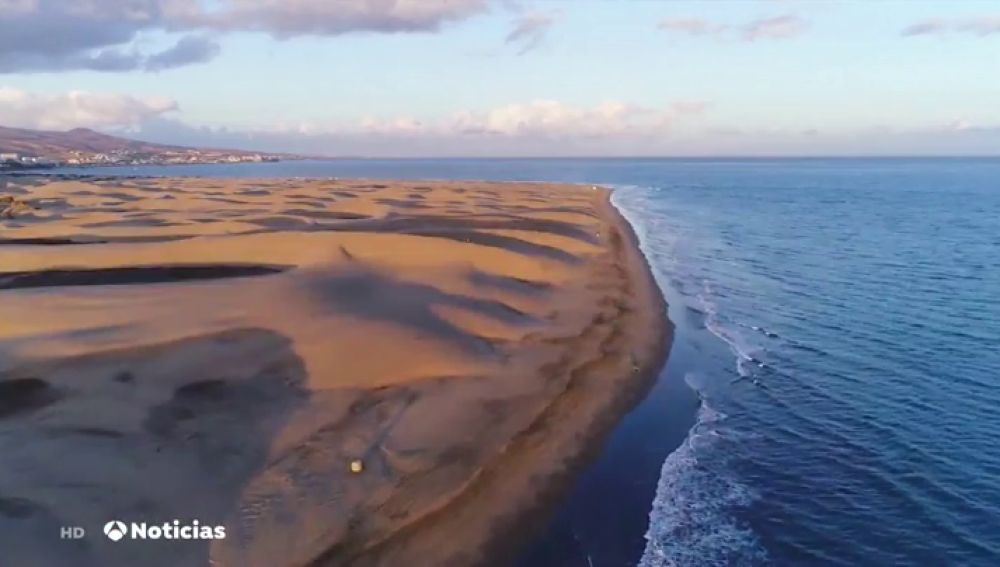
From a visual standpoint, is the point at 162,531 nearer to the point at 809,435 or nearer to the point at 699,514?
the point at 699,514

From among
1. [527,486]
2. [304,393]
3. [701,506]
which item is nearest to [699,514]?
[701,506]

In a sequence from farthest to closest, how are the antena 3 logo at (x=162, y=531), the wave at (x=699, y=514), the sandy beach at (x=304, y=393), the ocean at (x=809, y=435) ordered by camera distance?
the ocean at (x=809, y=435) → the wave at (x=699, y=514) → the sandy beach at (x=304, y=393) → the antena 3 logo at (x=162, y=531)

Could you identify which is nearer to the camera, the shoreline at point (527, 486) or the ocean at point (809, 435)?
the shoreline at point (527, 486)

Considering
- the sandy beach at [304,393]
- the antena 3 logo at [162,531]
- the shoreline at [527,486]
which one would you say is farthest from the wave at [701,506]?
the antena 3 logo at [162,531]

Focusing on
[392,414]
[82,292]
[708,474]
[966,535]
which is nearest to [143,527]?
[392,414]

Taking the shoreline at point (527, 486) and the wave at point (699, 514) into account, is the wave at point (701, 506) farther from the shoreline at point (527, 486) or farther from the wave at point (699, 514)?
the shoreline at point (527, 486)

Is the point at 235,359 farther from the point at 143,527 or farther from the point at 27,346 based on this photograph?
the point at 143,527
